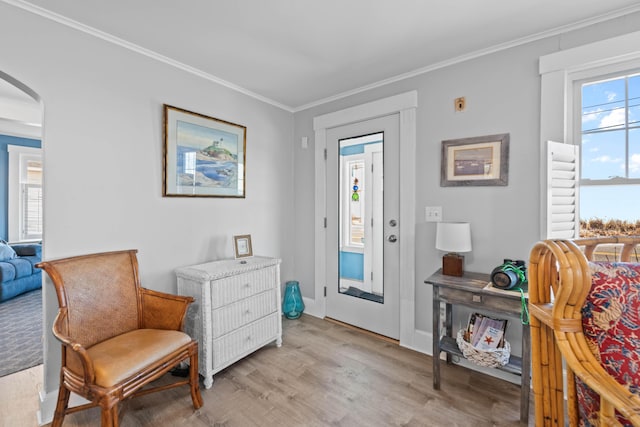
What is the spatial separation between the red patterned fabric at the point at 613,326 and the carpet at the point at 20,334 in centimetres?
339

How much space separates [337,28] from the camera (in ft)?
6.28

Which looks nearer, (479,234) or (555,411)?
(555,411)

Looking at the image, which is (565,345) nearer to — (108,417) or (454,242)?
(454,242)

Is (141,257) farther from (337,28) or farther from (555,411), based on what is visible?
(555,411)

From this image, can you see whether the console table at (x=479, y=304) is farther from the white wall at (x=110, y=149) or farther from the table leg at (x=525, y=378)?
the white wall at (x=110, y=149)

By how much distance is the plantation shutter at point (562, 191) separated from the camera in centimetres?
183

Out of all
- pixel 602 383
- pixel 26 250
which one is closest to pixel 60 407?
pixel 602 383

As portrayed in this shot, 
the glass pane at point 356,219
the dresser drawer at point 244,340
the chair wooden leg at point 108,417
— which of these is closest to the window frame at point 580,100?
the glass pane at point 356,219

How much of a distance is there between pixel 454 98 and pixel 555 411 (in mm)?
2104

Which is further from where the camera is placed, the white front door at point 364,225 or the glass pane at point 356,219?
the glass pane at point 356,219

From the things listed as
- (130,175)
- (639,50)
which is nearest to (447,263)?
(639,50)

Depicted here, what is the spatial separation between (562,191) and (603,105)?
0.61 metres

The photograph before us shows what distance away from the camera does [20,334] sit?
8.95ft

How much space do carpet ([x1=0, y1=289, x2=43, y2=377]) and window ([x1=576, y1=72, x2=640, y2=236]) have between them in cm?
421
